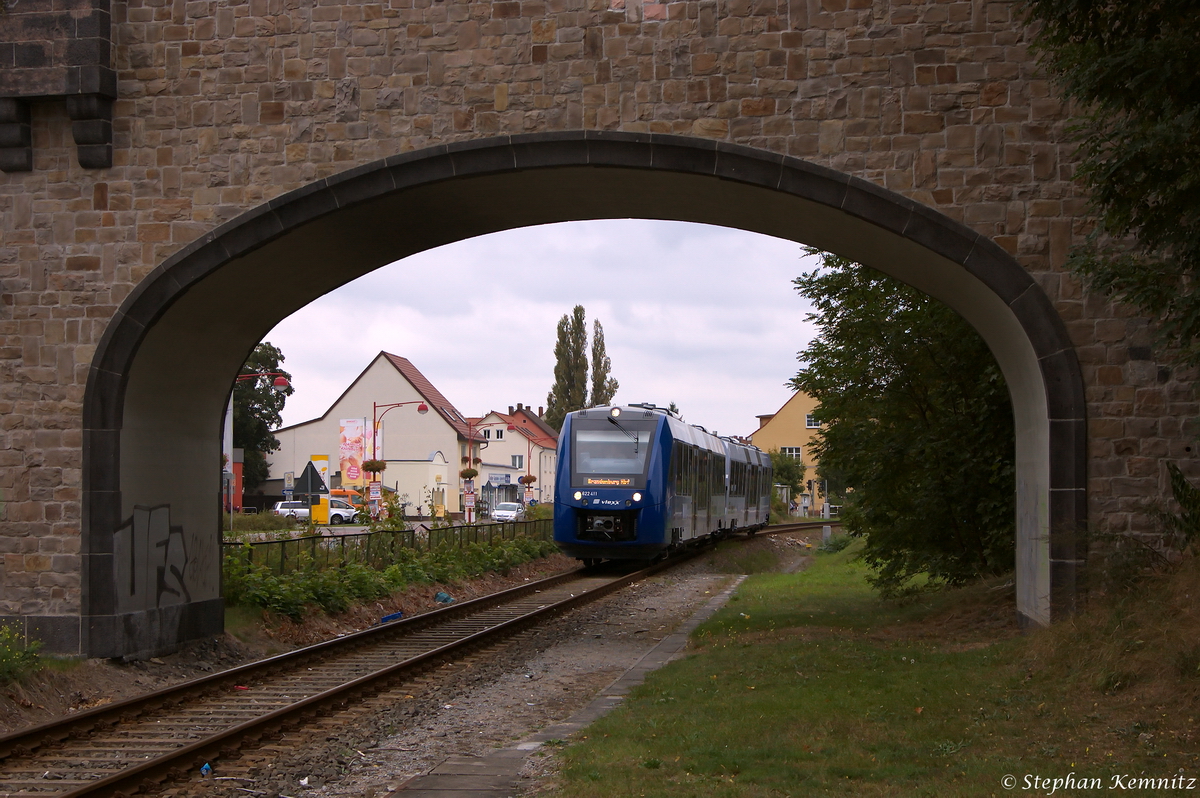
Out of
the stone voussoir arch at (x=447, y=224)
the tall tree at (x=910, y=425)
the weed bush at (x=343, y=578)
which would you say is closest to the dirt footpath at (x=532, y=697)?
the weed bush at (x=343, y=578)

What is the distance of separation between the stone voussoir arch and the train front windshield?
29.7 feet

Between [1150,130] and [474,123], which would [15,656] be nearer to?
[474,123]

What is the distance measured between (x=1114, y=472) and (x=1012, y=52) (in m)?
3.87

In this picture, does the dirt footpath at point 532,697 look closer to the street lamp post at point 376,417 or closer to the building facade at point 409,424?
the street lamp post at point 376,417

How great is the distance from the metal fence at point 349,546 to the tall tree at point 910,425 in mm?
7389

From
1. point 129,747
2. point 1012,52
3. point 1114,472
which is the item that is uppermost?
point 1012,52

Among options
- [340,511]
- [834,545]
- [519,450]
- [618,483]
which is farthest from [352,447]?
[519,450]

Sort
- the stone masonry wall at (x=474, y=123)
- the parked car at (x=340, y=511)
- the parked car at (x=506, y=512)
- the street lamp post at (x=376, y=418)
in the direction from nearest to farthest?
the stone masonry wall at (x=474, y=123) → the street lamp post at (x=376, y=418) → the parked car at (x=506, y=512) → the parked car at (x=340, y=511)

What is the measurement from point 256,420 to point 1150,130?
72750 millimetres

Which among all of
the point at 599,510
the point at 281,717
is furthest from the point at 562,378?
the point at 281,717

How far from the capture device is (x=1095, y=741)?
20.8ft

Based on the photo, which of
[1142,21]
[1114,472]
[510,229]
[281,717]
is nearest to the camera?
[1142,21]

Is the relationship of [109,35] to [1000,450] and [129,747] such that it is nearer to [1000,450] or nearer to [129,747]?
[129,747]

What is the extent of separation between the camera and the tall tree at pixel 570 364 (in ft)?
237
